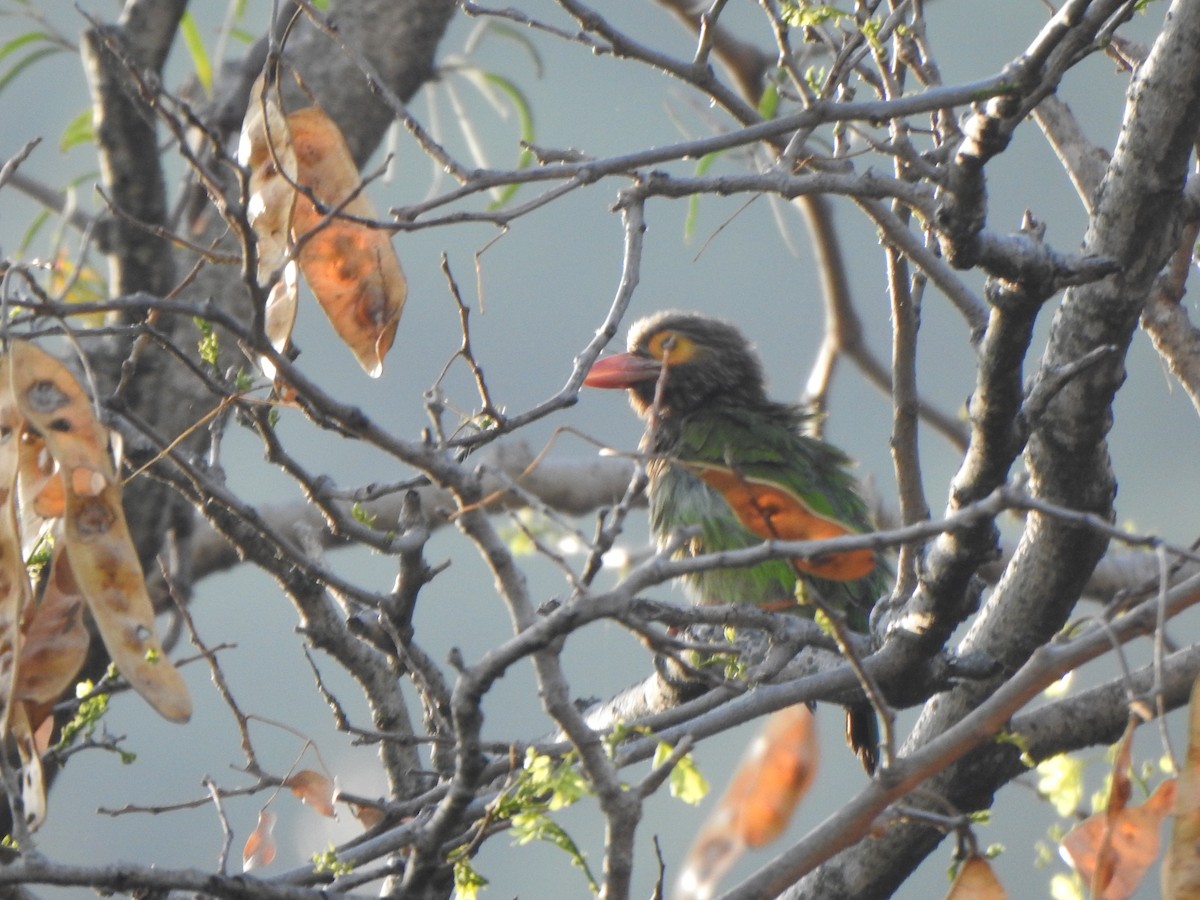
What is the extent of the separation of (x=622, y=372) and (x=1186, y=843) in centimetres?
296

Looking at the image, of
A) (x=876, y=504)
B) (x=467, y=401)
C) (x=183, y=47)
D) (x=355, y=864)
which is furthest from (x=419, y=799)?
(x=183, y=47)

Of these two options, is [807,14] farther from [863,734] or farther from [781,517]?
[863,734]

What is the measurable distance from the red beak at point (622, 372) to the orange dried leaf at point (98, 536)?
8.74ft

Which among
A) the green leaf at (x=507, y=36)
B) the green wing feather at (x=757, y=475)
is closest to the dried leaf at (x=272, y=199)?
the green wing feather at (x=757, y=475)

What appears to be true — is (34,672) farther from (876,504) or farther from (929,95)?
(876,504)

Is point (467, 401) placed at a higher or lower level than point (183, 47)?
lower

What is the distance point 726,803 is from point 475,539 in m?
0.44

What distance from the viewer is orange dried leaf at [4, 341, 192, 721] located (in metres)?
1.58

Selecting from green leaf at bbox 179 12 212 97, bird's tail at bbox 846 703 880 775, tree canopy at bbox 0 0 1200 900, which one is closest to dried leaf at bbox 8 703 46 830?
tree canopy at bbox 0 0 1200 900

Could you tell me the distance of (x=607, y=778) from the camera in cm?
143

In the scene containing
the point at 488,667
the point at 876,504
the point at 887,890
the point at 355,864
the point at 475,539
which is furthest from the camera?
the point at 876,504

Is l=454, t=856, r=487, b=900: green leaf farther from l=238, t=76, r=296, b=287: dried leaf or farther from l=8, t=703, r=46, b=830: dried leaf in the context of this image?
l=238, t=76, r=296, b=287: dried leaf

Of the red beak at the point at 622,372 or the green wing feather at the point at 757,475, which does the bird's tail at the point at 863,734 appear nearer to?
the green wing feather at the point at 757,475

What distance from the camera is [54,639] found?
165 cm
